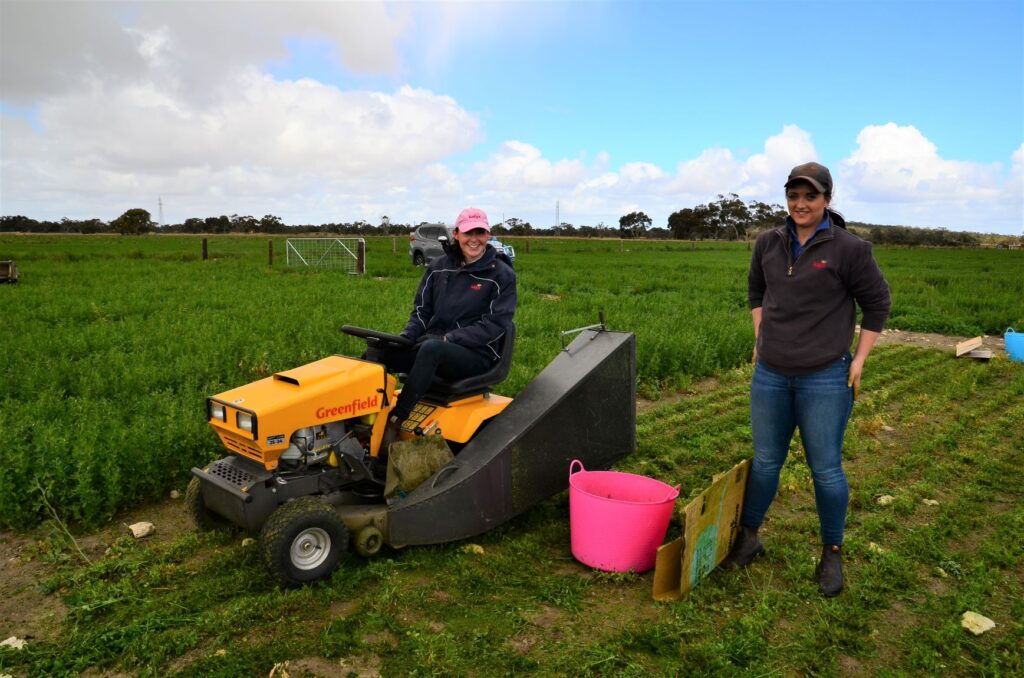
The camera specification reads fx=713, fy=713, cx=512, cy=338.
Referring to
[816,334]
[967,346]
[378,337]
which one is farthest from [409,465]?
[967,346]

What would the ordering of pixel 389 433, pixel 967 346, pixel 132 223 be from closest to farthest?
1. pixel 389 433
2. pixel 967 346
3. pixel 132 223

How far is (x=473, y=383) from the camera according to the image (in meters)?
4.38

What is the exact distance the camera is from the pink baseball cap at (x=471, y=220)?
14.2ft

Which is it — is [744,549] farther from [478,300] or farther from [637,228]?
[637,228]

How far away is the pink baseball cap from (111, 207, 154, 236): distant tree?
290ft

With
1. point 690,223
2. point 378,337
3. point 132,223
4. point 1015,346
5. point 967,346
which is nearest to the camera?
point 378,337

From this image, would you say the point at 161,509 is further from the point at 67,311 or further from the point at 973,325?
the point at 973,325

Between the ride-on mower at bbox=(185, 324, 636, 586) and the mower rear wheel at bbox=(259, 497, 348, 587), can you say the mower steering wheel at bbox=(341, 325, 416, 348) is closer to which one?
the ride-on mower at bbox=(185, 324, 636, 586)

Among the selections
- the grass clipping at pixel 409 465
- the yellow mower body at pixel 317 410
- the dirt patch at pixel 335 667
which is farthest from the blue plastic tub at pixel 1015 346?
the dirt patch at pixel 335 667

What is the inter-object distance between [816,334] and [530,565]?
1.92 meters

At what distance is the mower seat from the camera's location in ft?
14.3

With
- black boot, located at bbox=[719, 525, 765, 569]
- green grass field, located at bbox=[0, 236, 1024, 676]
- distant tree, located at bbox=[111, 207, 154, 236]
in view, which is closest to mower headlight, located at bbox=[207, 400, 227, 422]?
green grass field, located at bbox=[0, 236, 1024, 676]

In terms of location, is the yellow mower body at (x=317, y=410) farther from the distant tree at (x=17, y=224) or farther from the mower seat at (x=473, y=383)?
the distant tree at (x=17, y=224)

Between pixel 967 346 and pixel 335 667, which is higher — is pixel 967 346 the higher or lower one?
the higher one
